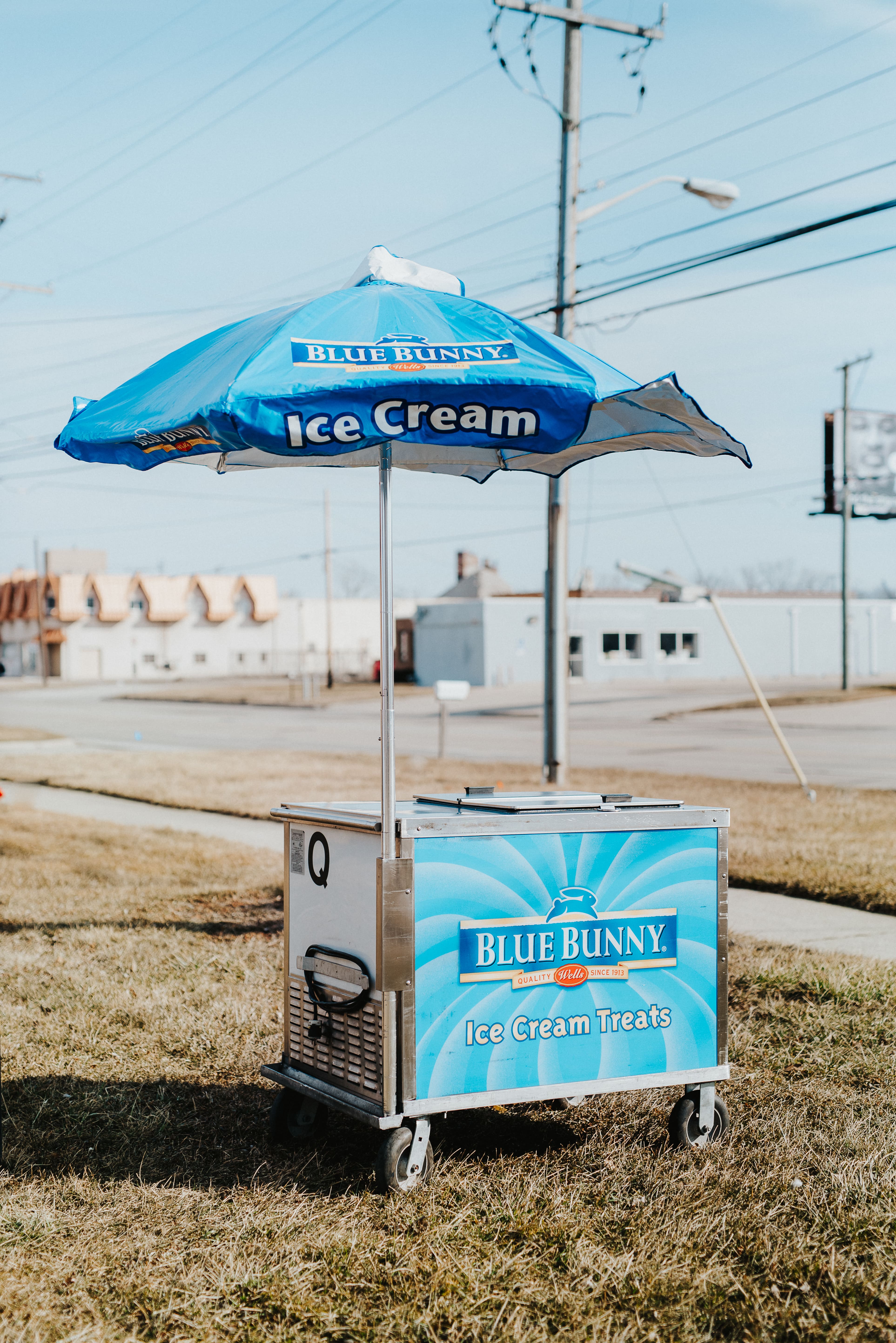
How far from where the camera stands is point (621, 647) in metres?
59.1

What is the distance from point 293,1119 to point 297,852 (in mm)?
914

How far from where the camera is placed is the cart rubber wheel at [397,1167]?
389 centimetres

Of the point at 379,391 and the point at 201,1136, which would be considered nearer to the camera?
the point at 379,391

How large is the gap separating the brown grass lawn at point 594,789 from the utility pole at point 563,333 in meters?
1.11

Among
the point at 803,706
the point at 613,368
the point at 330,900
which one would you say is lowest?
the point at 803,706

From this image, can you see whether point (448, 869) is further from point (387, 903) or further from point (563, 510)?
point (563, 510)

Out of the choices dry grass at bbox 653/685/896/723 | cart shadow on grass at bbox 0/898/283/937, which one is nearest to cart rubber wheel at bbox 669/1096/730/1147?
cart shadow on grass at bbox 0/898/283/937

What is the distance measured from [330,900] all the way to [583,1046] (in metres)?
0.96

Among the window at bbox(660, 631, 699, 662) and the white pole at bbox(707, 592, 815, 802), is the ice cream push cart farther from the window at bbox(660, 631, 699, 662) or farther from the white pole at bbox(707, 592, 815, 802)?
the window at bbox(660, 631, 699, 662)

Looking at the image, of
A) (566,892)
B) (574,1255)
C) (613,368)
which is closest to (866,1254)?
(574,1255)

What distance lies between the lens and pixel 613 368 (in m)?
4.47

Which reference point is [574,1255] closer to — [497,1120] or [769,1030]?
[497,1120]

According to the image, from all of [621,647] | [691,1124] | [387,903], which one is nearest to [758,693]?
[691,1124]

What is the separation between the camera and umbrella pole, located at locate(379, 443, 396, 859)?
3.95 meters
